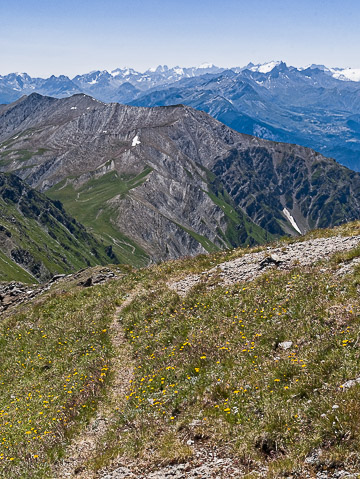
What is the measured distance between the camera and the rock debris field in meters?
18.7

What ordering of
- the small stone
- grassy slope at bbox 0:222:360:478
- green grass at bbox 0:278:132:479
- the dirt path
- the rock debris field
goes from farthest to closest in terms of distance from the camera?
1. the rock debris field
2. the small stone
3. green grass at bbox 0:278:132:479
4. the dirt path
5. grassy slope at bbox 0:222:360:478

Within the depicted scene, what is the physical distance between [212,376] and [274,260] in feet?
31.9

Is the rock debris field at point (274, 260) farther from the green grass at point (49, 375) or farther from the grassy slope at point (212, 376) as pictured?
the green grass at point (49, 375)

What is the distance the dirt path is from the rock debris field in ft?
18.6

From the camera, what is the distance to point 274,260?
19.7 meters

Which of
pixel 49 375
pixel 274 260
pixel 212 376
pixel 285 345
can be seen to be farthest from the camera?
pixel 274 260

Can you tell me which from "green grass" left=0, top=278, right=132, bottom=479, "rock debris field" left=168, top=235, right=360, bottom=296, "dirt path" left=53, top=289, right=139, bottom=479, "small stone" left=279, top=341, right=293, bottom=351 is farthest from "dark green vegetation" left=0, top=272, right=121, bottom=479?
"small stone" left=279, top=341, right=293, bottom=351

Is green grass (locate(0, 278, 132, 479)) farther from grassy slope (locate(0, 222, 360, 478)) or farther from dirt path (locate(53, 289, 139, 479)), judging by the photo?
dirt path (locate(53, 289, 139, 479))

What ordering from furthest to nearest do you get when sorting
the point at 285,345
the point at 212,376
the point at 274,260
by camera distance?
the point at 274,260, the point at 285,345, the point at 212,376

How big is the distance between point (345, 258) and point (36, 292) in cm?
2943

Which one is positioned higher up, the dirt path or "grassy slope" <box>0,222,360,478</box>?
"grassy slope" <box>0,222,360,478</box>

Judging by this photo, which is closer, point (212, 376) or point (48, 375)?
point (212, 376)

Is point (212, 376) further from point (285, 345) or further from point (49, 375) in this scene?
point (49, 375)

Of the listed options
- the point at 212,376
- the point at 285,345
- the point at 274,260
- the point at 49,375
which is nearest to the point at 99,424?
the point at 212,376
